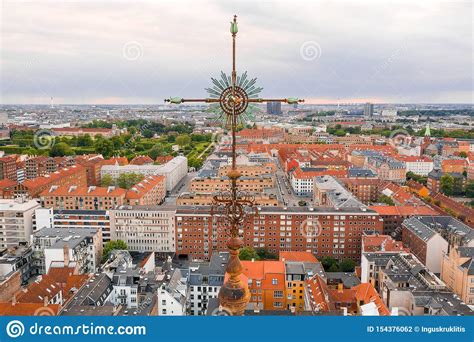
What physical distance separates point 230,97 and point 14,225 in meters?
24.9

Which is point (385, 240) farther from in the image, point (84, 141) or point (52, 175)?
point (84, 141)

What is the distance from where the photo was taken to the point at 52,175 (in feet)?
111

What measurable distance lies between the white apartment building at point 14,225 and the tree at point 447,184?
3396 centimetres

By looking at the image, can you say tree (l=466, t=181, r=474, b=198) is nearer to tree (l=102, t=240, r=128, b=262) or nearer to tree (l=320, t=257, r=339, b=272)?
tree (l=320, t=257, r=339, b=272)

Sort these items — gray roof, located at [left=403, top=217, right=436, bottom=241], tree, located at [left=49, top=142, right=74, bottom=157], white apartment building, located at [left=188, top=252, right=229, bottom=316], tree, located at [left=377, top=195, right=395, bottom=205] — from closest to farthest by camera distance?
white apartment building, located at [left=188, top=252, right=229, bottom=316] → gray roof, located at [left=403, top=217, right=436, bottom=241] → tree, located at [left=377, top=195, right=395, bottom=205] → tree, located at [left=49, top=142, right=74, bottom=157]

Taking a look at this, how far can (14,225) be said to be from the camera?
24.0 m

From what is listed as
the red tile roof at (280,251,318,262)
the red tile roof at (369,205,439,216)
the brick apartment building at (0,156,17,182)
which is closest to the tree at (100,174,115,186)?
the brick apartment building at (0,156,17,182)

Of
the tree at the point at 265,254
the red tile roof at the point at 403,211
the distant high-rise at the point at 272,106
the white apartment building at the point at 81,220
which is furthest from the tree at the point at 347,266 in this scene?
the white apartment building at the point at 81,220

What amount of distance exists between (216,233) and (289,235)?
4110 millimetres

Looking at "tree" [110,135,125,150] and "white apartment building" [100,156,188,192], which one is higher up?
"tree" [110,135,125,150]

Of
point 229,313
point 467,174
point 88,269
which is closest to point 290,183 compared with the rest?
point 467,174

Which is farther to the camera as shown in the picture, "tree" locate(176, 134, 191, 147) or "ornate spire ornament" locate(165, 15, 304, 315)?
"tree" locate(176, 134, 191, 147)

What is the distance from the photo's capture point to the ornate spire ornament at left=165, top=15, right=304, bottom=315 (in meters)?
2.88

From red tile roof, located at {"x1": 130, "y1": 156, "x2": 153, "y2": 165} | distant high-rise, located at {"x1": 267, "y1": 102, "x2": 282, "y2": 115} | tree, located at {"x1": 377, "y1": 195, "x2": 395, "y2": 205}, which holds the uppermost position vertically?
distant high-rise, located at {"x1": 267, "y1": 102, "x2": 282, "y2": 115}
